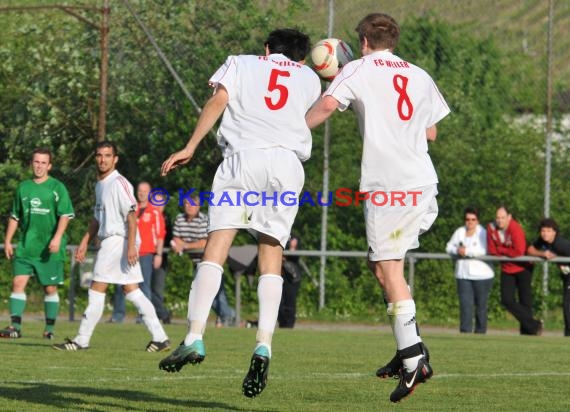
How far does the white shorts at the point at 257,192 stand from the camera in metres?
7.63

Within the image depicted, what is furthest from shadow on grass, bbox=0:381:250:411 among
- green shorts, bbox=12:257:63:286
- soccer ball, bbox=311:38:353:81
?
green shorts, bbox=12:257:63:286

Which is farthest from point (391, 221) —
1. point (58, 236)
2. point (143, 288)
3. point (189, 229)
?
point (189, 229)

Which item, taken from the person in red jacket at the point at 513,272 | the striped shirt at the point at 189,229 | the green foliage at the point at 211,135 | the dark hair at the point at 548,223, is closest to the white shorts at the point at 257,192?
the person in red jacket at the point at 513,272

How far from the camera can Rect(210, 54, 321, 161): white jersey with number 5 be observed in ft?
25.4

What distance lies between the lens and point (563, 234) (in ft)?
67.9

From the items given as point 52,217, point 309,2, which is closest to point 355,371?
point 52,217

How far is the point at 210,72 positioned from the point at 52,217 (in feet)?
27.3

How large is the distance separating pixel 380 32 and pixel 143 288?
452 inches

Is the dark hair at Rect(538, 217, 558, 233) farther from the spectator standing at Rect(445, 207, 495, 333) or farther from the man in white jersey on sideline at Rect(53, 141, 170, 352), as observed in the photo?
the man in white jersey on sideline at Rect(53, 141, 170, 352)

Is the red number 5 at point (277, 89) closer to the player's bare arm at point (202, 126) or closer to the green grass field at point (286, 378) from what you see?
the player's bare arm at point (202, 126)

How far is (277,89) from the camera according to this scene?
7.88 meters

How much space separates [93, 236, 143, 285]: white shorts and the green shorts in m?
2.23

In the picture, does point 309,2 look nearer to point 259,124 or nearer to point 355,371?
point 355,371

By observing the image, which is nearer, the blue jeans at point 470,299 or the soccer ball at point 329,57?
the soccer ball at point 329,57
